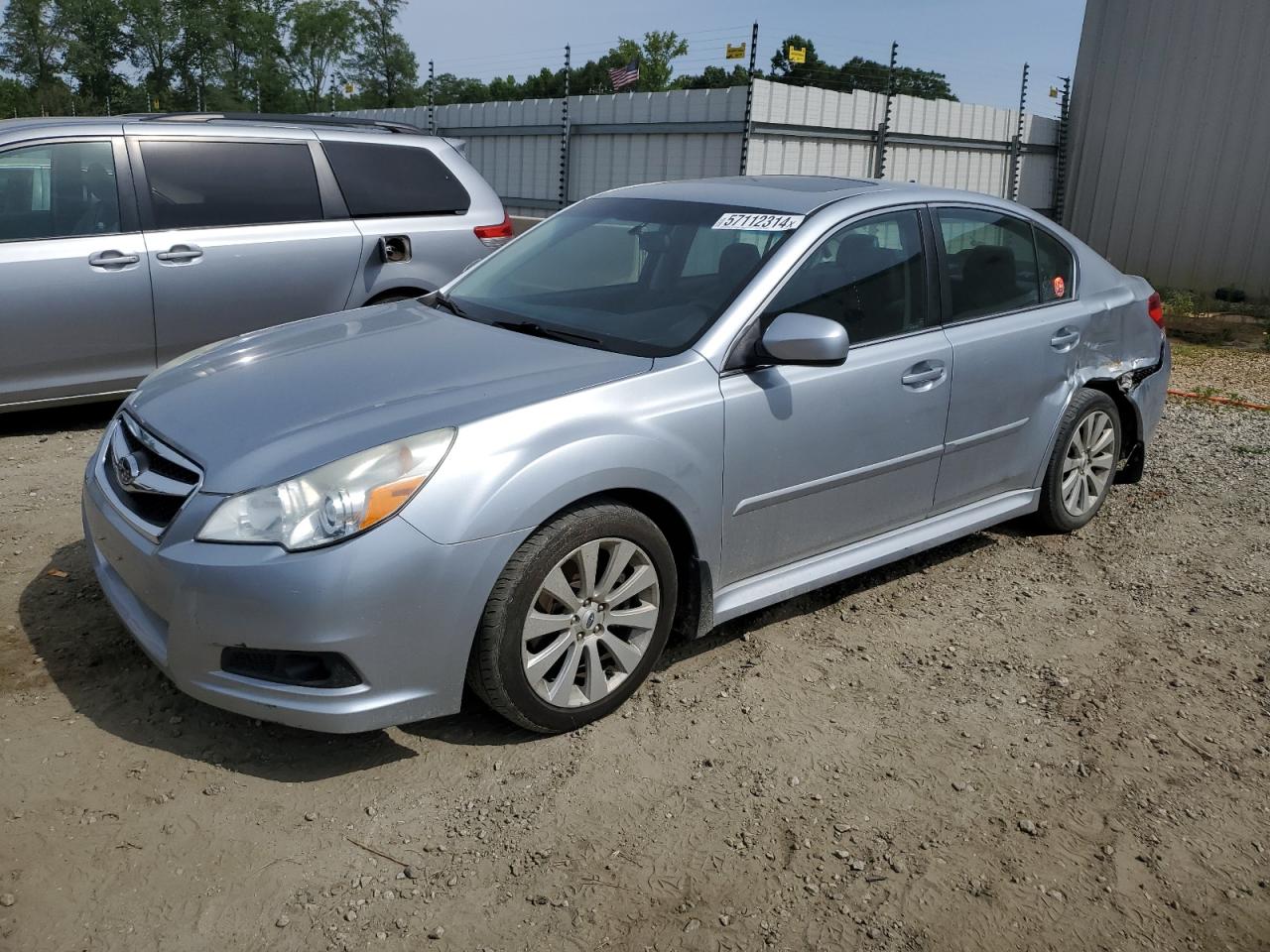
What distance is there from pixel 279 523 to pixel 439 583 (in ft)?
1.43

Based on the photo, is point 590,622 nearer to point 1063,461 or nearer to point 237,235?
point 1063,461

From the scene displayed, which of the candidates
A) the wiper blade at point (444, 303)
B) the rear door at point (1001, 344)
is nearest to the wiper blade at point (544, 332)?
the wiper blade at point (444, 303)

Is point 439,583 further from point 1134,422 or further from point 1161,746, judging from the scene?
point 1134,422

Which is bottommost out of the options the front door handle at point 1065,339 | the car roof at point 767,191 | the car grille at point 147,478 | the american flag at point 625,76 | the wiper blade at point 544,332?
the car grille at point 147,478

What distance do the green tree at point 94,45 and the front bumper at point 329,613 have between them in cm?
6202

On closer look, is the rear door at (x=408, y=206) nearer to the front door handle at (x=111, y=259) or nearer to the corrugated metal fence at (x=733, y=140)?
the front door handle at (x=111, y=259)

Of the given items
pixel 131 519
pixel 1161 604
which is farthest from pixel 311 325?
pixel 1161 604

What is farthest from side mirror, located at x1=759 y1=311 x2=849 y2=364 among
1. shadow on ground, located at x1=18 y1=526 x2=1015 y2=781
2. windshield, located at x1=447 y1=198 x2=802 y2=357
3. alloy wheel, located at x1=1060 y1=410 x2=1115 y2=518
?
alloy wheel, located at x1=1060 y1=410 x2=1115 y2=518

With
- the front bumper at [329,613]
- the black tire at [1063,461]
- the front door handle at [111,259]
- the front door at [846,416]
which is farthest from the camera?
the front door handle at [111,259]

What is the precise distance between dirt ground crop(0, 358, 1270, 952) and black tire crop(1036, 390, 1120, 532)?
0.75 metres

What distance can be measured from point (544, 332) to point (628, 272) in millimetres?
617

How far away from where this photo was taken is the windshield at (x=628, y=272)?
3.66 m

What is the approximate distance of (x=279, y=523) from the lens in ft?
9.16

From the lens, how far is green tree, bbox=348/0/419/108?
69938 mm
